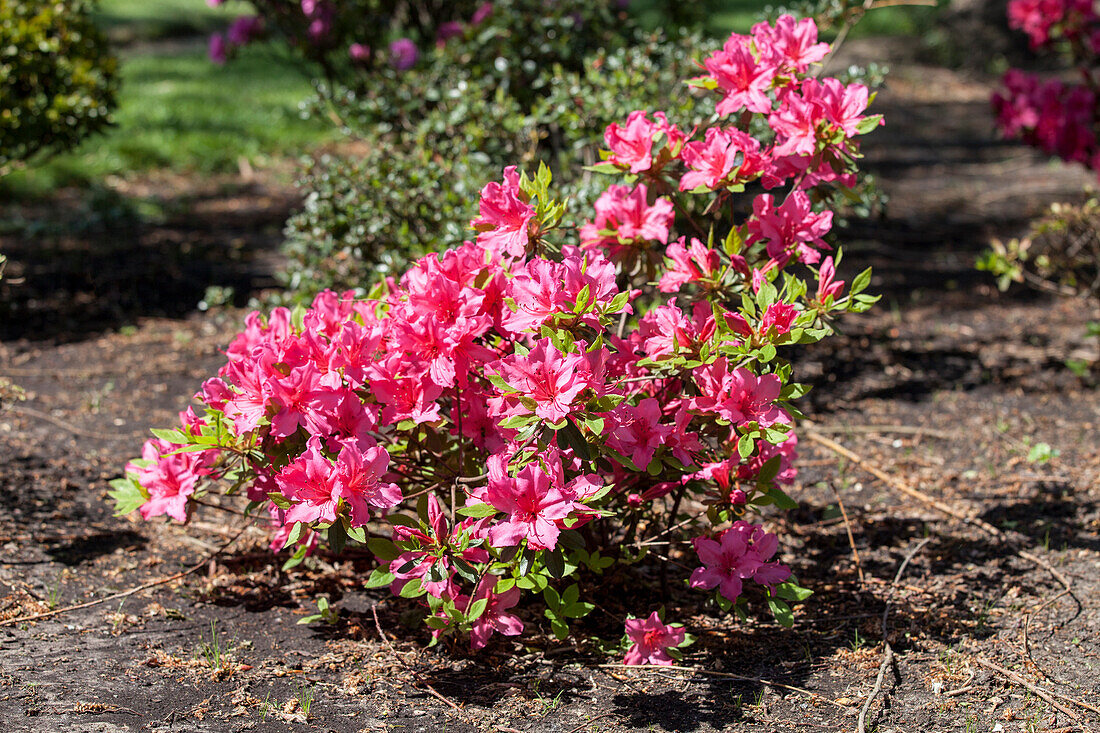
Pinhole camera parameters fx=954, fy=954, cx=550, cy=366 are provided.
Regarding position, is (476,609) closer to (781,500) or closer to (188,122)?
(781,500)

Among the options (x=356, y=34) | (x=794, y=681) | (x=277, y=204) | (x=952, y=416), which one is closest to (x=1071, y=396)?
(x=952, y=416)

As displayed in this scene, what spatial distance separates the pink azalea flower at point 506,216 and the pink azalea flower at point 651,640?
923 mm

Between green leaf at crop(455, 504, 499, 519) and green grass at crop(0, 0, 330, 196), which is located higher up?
green grass at crop(0, 0, 330, 196)

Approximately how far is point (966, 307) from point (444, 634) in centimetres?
389

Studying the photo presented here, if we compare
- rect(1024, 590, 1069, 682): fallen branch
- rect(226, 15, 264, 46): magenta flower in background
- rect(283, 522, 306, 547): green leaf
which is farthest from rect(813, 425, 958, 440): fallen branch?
rect(226, 15, 264, 46): magenta flower in background

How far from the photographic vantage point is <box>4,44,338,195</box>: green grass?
281 inches

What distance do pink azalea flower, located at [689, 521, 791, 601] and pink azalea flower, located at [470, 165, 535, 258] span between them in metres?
0.82

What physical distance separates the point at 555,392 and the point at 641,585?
3.33 ft

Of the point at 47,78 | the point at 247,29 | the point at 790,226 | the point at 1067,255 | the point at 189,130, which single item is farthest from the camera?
the point at 189,130

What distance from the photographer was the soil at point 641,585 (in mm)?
2162

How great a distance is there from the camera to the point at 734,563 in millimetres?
2275

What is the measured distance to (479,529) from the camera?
2074 mm

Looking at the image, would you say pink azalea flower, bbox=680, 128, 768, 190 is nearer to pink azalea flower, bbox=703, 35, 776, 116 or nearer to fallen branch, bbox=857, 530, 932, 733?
pink azalea flower, bbox=703, 35, 776, 116

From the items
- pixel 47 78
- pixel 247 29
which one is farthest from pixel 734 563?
pixel 247 29
